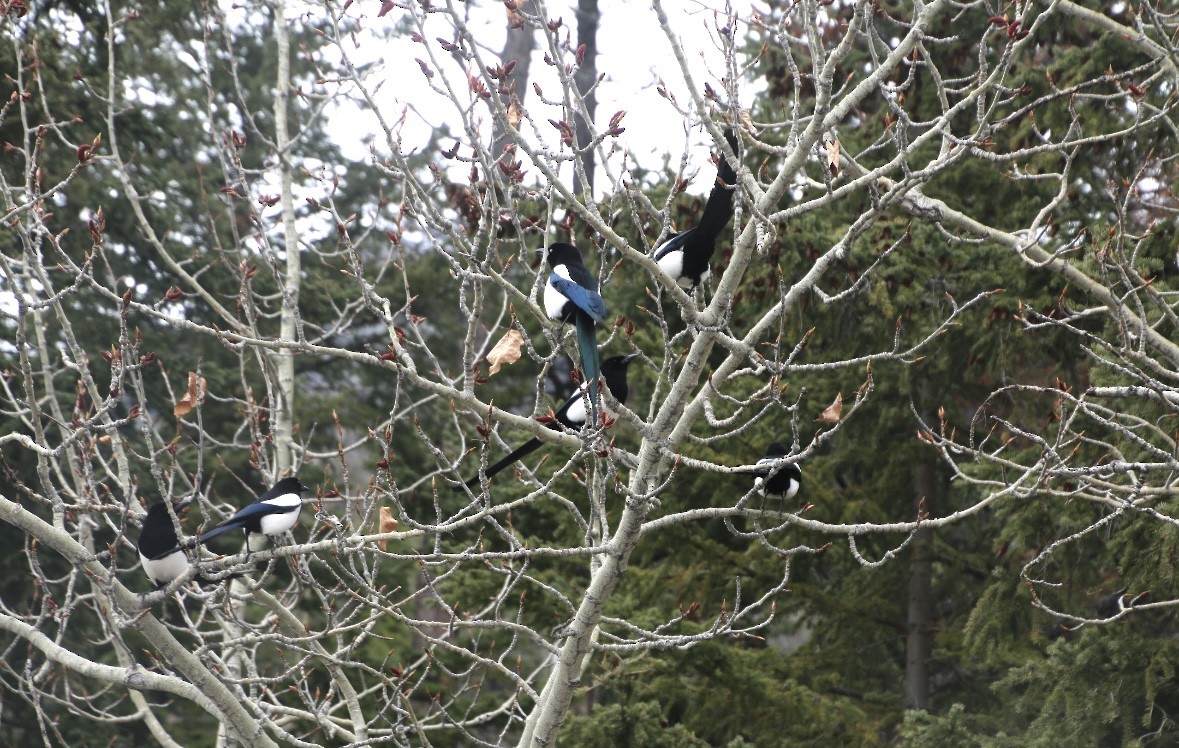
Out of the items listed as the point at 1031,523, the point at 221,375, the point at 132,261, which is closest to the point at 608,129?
the point at 1031,523

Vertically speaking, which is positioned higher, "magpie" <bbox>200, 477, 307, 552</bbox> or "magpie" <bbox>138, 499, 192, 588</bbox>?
"magpie" <bbox>200, 477, 307, 552</bbox>

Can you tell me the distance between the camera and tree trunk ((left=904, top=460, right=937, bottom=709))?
31.2 feet

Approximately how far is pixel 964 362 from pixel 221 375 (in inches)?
262

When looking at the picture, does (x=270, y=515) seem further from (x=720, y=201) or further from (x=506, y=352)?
(x=720, y=201)

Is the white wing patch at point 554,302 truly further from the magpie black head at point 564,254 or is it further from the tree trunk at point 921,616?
the tree trunk at point 921,616

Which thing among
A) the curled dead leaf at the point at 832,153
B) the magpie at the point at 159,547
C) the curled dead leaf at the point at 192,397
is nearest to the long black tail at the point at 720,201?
the curled dead leaf at the point at 832,153

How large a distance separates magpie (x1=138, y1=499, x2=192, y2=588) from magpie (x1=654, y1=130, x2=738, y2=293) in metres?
2.69

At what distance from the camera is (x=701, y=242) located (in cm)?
487

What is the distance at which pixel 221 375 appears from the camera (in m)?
11.4

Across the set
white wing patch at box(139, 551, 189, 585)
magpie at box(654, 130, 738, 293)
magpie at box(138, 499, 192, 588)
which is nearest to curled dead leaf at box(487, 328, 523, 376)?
magpie at box(654, 130, 738, 293)

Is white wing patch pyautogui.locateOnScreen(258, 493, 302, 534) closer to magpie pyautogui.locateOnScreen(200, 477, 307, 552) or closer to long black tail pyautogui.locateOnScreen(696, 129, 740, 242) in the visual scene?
magpie pyautogui.locateOnScreen(200, 477, 307, 552)

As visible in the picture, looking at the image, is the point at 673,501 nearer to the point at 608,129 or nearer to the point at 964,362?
the point at 964,362

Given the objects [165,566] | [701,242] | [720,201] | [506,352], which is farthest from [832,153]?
[165,566]

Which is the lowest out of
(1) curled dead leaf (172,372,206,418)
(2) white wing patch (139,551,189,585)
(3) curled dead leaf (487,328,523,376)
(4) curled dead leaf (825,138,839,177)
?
(2) white wing patch (139,551,189,585)
